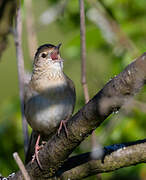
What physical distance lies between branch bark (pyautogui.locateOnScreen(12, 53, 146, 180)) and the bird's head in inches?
61.8

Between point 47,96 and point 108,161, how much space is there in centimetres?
129

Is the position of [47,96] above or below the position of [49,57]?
below

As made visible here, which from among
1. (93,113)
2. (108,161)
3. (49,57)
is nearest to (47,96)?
(49,57)

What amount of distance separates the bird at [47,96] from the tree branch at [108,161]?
878 mm

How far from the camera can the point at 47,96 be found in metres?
4.45

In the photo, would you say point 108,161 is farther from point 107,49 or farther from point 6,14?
point 107,49

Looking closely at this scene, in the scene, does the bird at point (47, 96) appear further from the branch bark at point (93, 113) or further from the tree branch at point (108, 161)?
the branch bark at point (93, 113)

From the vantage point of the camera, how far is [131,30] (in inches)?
199

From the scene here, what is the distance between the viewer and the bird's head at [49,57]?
4707 mm

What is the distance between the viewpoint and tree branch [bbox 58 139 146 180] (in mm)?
3234

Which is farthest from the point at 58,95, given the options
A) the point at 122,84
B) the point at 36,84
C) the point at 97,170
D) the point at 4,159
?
the point at 122,84

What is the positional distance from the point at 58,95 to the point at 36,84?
0.31m

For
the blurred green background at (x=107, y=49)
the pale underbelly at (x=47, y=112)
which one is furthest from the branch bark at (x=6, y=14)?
the pale underbelly at (x=47, y=112)

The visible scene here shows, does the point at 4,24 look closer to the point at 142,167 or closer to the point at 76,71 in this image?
the point at 142,167
